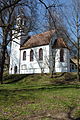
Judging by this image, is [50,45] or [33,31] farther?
[50,45]

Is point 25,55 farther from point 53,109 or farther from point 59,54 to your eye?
point 53,109

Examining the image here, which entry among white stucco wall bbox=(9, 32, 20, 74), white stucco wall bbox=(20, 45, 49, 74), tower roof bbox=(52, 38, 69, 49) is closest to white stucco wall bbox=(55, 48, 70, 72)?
tower roof bbox=(52, 38, 69, 49)

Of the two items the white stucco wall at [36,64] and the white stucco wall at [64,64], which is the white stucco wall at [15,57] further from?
the white stucco wall at [64,64]

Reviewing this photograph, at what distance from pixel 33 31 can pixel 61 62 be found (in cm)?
1560

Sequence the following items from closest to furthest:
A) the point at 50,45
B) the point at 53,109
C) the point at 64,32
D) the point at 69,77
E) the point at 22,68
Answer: the point at 53,109
the point at 64,32
the point at 69,77
the point at 50,45
the point at 22,68

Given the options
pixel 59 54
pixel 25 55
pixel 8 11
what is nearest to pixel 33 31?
pixel 8 11

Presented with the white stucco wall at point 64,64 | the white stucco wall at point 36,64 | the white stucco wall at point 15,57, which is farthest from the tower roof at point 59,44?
the white stucco wall at point 15,57

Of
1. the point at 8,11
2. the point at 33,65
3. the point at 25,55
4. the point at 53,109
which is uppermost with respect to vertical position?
the point at 8,11

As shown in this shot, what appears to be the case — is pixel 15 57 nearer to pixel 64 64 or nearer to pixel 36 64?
pixel 36 64

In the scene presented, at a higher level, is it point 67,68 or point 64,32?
point 64,32

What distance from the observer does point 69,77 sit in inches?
987

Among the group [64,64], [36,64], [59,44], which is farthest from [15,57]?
[64,64]

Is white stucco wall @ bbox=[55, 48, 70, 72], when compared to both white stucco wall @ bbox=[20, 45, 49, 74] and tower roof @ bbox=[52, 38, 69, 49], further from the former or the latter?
white stucco wall @ bbox=[20, 45, 49, 74]

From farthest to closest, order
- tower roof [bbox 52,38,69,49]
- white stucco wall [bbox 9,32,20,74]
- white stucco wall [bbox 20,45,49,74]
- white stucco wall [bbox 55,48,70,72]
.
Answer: white stucco wall [bbox 9,32,20,74]
white stucco wall [bbox 20,45,49,74]
tower roof [bbox 52,38,69,49]
white stucco wall [bbox 55,48,70,72]
